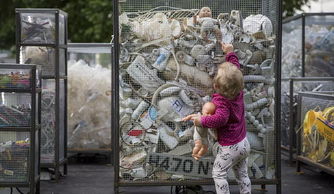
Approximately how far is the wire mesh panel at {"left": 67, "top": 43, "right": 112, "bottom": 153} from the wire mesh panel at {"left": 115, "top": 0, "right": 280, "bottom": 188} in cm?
356

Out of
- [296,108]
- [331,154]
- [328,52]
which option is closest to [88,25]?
[328,52]

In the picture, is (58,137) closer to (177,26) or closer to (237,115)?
(177,26)

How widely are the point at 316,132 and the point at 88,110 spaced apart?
3672 mm

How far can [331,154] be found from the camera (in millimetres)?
8289

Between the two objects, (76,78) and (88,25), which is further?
(88,25)

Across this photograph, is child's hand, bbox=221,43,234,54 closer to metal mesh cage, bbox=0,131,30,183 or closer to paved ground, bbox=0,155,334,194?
paved ground, bbox=0,155,334,194

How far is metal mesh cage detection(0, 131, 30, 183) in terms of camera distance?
7406mm

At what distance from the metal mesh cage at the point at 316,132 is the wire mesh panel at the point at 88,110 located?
3.02 metres

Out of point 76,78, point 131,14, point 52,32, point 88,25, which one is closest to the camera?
point 131,14

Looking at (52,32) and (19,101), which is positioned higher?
(52,32)

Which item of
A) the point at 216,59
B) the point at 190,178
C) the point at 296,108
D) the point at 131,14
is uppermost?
the point at 131,14

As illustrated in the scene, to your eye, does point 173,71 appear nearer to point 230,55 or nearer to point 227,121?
point 230,55

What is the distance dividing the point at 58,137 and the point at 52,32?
4.50 ft

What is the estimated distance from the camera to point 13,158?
7.43 m
